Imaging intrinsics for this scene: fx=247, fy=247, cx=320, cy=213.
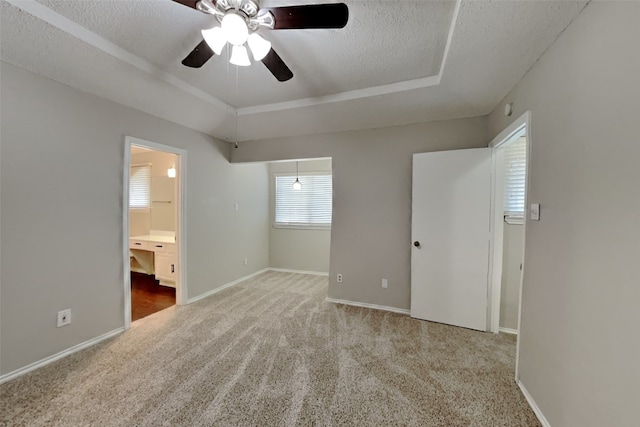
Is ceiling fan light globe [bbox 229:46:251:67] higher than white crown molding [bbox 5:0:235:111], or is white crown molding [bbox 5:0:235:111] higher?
white crown molding [bbox 5:0:235:111]

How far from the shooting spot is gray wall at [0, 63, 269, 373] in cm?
187

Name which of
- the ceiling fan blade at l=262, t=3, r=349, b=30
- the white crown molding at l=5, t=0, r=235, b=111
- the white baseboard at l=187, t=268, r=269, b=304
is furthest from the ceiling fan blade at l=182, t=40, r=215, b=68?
the white baseboard at l=187, t=268, r=269, b=304

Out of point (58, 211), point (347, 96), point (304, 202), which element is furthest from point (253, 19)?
point (304, 202)

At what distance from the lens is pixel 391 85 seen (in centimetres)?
255

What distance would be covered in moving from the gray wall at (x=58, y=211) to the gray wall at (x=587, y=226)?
3.66 metres

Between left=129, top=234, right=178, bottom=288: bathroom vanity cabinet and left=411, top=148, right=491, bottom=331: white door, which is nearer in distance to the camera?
left=411, top=148, right=491, bottom=331: white door

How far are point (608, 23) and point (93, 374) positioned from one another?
3.85m

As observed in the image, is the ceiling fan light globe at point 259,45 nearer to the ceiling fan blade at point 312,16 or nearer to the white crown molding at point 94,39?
the ceiling fan blade at point 312,16

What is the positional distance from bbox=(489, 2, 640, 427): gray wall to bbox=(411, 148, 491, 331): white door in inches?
36.9

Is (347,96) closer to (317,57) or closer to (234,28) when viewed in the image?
(317,57)

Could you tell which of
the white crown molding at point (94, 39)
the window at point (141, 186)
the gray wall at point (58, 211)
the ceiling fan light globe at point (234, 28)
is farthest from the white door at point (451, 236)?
the window at point (141, 186)

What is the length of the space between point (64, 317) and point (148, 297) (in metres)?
1.63

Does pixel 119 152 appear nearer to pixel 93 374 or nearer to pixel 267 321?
pixel 93 374

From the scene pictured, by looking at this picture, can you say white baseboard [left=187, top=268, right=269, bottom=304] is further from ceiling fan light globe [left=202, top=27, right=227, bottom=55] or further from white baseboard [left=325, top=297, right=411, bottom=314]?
ceiling fan light globe [left=202, top=27, right=227, bottom=55]
